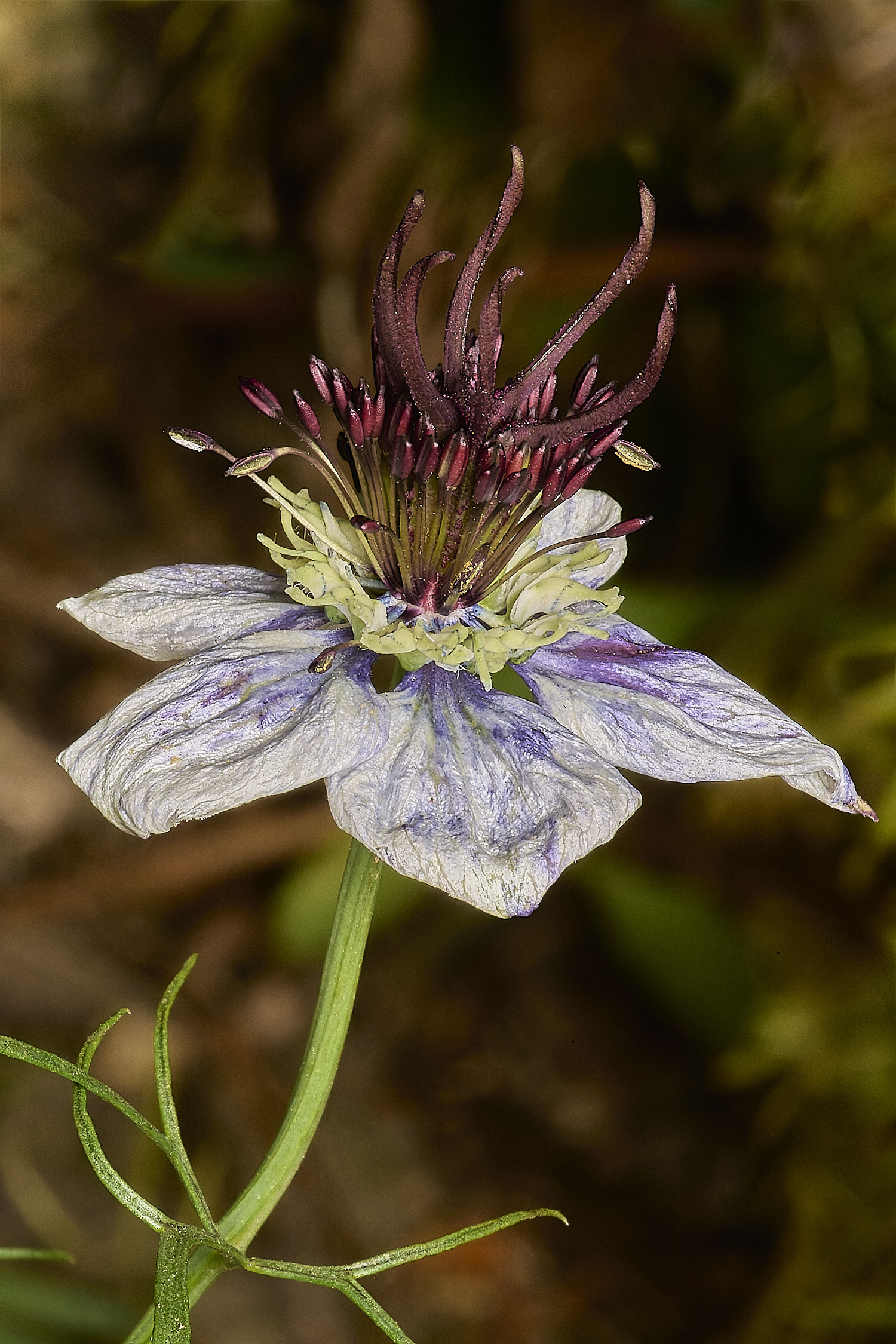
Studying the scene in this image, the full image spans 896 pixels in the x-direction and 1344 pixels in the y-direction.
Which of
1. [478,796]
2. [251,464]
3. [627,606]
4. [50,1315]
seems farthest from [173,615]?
[50,1315]

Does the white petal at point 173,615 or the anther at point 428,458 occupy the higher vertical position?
the anther at point 428,458

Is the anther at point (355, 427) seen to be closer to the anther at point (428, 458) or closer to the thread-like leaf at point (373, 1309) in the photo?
the anther at point (428, 458)

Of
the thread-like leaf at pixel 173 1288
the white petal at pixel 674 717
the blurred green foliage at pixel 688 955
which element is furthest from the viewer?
the blurred green foliage at pixel 688 955

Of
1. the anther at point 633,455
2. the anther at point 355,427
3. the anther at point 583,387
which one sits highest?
the anther at point 583,387

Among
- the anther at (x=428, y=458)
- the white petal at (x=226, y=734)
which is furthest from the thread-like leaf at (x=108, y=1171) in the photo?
the anther at (x=428, y=458)

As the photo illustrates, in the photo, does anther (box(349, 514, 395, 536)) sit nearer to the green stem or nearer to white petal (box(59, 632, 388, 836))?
white petal (box(59, 632, 388, 836))
